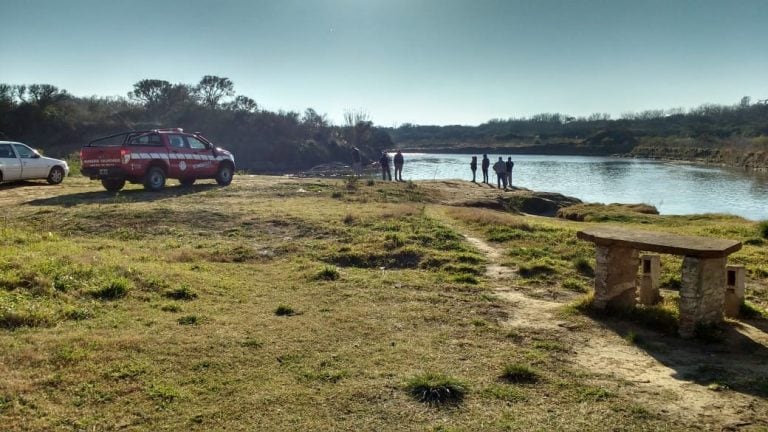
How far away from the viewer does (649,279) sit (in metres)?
7.69

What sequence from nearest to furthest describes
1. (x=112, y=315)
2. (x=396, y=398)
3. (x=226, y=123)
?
(x=396, y=398) < (x=112, y=315) < (x=226, y=123)

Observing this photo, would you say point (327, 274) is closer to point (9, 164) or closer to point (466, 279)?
point (466, 279)

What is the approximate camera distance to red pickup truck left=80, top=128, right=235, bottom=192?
54.4 feet

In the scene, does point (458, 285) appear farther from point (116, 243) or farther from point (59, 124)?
point (59, 124)

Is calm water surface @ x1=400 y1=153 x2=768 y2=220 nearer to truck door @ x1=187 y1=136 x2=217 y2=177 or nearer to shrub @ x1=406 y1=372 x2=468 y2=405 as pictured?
truck door @ x1=187 y1=136 x2=217 y2=177

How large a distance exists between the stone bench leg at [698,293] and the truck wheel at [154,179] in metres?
14.9

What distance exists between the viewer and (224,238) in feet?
38.2

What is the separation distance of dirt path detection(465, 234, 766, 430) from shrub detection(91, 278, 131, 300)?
15.0 ft

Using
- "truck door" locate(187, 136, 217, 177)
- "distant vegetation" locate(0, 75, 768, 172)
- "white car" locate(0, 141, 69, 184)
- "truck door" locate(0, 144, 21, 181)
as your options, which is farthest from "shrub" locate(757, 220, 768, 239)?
"distant vegetation" locate(0, 75, 768, 172)

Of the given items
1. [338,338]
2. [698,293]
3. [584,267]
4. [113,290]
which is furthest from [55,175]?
[698,293]

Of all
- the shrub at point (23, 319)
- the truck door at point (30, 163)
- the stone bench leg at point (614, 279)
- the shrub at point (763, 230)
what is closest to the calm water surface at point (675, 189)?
the shrub at point (763, 230)

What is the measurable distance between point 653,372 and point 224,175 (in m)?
17.0

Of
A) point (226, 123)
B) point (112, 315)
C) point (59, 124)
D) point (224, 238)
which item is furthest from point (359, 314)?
point (226, 123)

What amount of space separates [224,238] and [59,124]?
44.1 meters
